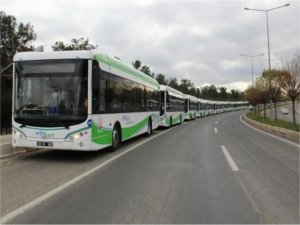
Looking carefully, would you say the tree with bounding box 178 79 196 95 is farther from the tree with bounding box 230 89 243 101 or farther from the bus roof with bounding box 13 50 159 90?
the bus roof with bounding box 13 50 159 90

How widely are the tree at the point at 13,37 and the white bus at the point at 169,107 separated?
848 inches

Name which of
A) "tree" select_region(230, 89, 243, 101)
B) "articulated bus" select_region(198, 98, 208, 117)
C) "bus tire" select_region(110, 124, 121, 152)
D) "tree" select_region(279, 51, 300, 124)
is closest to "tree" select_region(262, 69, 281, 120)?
"tree" select_region(279, 51, 300, 124)

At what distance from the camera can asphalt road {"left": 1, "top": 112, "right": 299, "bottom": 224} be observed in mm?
6559

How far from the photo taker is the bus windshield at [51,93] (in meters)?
12.2

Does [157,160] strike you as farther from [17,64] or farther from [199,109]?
[199,109]

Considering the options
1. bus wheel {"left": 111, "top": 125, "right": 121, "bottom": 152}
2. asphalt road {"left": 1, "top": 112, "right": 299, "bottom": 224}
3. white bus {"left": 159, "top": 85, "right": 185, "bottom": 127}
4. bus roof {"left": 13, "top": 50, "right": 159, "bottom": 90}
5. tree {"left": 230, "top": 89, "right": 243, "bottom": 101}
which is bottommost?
asphalt road {"left": 1, "top": 112, "right": 299, "bottom": 224}

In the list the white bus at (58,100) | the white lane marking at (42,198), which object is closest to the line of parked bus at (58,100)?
the white bus at (58,100)

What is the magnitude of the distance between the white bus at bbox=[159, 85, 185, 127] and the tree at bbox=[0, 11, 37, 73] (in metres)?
21.5

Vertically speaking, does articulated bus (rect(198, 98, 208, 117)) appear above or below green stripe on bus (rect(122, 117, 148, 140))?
above

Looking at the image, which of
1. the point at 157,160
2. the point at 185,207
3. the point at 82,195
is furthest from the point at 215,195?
the point at 157,160

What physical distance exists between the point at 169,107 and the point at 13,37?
90.0ft

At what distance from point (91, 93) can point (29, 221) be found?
21.4 ft

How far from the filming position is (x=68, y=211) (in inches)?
267

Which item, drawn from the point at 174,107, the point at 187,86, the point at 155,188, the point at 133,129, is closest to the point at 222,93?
the point at 187,86
